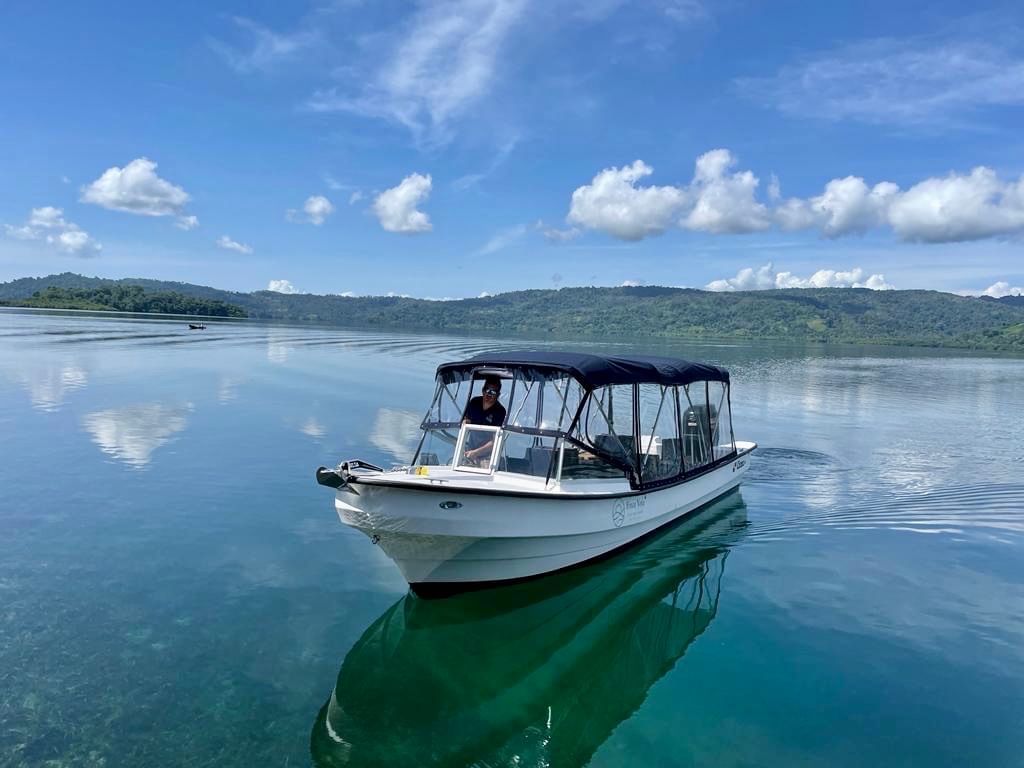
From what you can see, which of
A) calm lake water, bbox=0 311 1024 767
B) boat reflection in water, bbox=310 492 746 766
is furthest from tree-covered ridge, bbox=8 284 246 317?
boat reflection in water, bbox=310 492 746 766

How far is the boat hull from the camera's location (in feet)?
31.0

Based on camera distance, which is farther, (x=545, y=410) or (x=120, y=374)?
(x=120, y=374)

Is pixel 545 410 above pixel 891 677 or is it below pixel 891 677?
above

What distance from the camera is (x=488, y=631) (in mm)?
10195

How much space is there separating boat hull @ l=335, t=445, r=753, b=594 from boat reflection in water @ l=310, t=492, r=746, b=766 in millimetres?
495

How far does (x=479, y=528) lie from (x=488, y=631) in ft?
5.34

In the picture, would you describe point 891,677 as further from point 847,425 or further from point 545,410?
point 847,425

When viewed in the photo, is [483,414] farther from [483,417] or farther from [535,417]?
[535,417]

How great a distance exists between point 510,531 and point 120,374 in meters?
35.7

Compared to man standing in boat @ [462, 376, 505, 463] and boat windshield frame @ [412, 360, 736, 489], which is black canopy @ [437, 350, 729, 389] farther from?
man standing in boat @ [462, 376, 505, 463]

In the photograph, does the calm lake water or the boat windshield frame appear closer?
the calm lake water

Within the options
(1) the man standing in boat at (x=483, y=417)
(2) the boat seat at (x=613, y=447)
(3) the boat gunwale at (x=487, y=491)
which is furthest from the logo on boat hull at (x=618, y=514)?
(1) the man standing in boat at (x=483, y=417)

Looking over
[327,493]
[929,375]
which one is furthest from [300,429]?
[929,375]

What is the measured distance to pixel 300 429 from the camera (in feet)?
81.6
